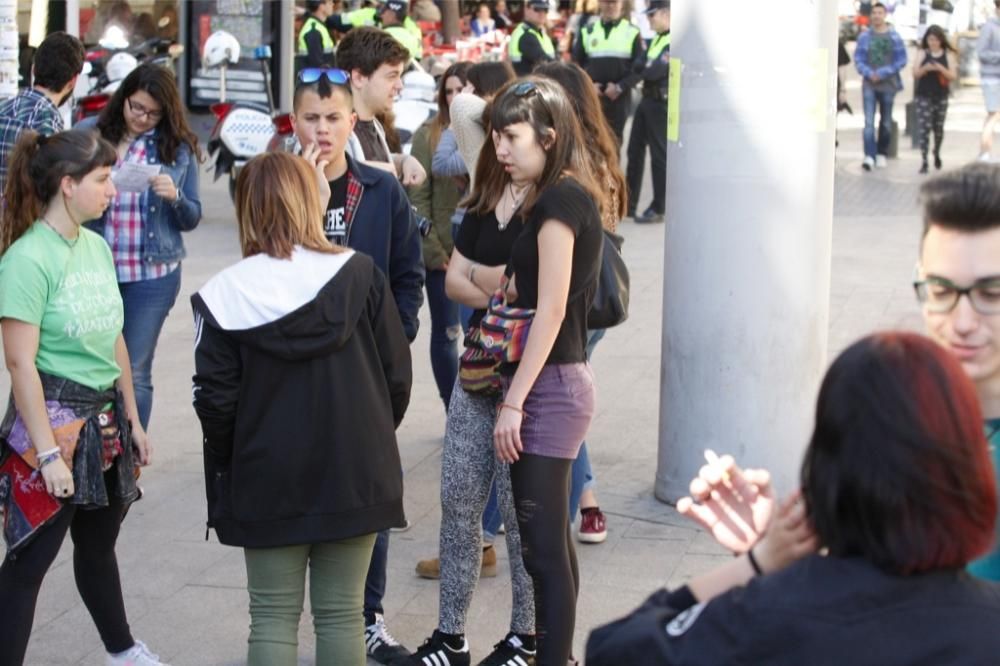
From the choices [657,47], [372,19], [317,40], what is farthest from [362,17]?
[657,47]

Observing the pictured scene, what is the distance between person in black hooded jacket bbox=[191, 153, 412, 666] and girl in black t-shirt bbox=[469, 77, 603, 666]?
1.56 feet

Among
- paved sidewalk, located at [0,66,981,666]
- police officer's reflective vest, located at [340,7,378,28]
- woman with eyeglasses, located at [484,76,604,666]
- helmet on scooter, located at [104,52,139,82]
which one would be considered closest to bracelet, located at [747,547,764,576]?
paved sidewalk, located at [0,66,981,666]

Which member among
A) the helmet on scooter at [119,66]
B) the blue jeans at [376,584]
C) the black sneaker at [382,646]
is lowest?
the black sneaker at [382,646]

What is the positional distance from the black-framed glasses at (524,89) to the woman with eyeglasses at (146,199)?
1.65m

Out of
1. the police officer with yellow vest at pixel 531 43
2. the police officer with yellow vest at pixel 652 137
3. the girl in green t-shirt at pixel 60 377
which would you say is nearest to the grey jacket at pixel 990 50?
the police officer with yellow vest at pixel 531 43

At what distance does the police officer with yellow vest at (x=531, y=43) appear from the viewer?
58.7 ft

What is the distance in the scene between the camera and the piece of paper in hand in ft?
17.7

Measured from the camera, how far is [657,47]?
15.0 meters

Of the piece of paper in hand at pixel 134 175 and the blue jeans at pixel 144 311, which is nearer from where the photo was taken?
the piece of paper in hand at pixel 134 175

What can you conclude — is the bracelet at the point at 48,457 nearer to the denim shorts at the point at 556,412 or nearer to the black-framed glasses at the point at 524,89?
the denim shorts at the point at 556,412

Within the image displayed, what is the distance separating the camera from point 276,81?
17.0m

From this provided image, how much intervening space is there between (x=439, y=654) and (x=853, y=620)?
2843 millimetres

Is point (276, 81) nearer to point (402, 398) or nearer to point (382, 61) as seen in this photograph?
point (382, 61)

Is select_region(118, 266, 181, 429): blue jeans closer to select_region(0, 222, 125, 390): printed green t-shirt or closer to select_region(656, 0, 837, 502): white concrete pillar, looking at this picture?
select_region(0, 222, 125, 390): printed green t-shirt
